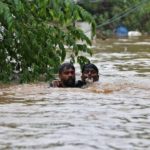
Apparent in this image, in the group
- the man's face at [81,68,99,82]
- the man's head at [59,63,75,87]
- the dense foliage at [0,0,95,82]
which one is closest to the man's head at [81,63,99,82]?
the man's face at [81,68,99,82]

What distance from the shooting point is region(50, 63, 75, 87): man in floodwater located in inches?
383

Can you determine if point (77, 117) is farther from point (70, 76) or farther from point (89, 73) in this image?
point (89, 73)

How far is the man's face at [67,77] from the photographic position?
9.72m

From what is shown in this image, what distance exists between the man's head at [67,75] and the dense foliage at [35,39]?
996 mm

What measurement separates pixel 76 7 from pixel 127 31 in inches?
998

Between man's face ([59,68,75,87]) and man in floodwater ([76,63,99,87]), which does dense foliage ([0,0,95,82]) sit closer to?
man in floodwater ([76,63,99,87])

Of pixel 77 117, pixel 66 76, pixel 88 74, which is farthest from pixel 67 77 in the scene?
pixel 77 117

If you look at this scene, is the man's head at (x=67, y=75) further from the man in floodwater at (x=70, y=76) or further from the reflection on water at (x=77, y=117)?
the reflection on water at (x=77, y=117)

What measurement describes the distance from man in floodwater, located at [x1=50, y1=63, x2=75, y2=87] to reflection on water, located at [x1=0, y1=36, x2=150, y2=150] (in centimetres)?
26

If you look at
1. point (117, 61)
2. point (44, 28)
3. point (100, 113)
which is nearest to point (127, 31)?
point (117, 61)

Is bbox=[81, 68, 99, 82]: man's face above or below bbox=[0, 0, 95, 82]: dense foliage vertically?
below

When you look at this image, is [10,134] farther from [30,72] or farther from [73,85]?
[30,72]

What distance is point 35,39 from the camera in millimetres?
10781

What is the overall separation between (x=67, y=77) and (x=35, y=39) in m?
1.38
